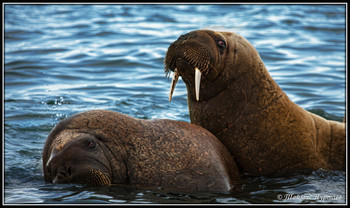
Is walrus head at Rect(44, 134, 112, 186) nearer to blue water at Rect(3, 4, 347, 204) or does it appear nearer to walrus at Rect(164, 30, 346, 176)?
blue water at Rect(3, 4, 347, 204)

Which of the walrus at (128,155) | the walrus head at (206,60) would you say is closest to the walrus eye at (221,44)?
the walrus head at (206,60)

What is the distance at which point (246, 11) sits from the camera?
23641 millimetres

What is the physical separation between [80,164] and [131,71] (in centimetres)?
860

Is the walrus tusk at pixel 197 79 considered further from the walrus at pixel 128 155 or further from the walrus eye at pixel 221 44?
the walrus at pixel 128 155

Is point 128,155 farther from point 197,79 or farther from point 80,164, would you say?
point 197,79

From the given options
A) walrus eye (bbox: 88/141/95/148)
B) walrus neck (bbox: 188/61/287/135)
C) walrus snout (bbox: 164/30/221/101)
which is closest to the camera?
walrus eye (bbox: 88/141/95/148)

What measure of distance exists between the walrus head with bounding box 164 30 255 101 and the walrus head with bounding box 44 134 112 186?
155 cm

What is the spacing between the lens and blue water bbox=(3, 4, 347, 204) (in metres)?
5.82

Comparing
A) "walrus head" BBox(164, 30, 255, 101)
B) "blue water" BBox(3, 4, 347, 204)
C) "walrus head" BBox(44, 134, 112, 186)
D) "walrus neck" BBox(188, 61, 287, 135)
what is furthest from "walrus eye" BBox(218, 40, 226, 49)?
"walrus head" BBox(44, 134, 112, 186)

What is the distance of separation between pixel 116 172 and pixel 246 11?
19355 millimetres

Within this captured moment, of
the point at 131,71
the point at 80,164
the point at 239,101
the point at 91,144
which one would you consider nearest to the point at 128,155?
the point at 91,144

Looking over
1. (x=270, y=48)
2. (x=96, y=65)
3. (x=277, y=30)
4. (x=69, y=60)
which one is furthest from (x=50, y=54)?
(x=277, y=30)

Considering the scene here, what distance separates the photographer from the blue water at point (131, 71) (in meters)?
5.82

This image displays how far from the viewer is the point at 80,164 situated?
502 cm
